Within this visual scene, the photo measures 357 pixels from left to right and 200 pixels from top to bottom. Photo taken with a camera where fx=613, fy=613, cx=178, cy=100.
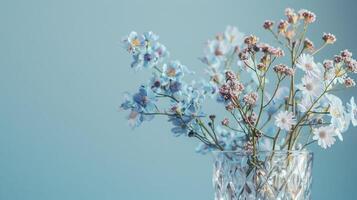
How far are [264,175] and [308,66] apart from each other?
193mm

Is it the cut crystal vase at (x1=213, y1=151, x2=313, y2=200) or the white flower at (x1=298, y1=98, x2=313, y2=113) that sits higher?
the white flower at (x1=298, y1=98, x2=313, y2=113)

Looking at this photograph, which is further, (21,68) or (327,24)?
(327,24)

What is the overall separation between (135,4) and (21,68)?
337mm

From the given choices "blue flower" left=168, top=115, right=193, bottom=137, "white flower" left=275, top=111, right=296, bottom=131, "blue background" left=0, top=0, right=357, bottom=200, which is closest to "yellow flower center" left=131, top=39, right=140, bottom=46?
"blue flower" left=168, top=115, right=193, bottom=137

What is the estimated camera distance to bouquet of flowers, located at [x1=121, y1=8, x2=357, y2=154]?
957 mm

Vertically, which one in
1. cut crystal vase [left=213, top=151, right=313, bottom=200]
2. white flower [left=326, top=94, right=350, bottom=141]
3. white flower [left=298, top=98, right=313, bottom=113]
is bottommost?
cut crystal vase [left=213, top=151, right=313, bottom=200]

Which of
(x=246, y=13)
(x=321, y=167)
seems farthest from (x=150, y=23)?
(x=321, y=167)

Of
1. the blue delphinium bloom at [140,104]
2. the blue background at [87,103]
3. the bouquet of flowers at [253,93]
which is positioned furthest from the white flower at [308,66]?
the blue background at [87,103]

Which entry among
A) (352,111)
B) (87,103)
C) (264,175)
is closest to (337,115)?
(352,111)

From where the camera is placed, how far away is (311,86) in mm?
958

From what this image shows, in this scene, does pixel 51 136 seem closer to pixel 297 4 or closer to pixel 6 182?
pixel 6 182

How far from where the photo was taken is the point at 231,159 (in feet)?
3.37

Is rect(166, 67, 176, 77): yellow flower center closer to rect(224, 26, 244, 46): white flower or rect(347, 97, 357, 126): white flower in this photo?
rect(224, 26, 244, 46): white flower

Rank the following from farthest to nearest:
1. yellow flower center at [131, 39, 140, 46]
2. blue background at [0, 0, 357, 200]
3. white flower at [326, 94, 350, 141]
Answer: blue background at [0, 0, 357, 200] → yellow flower center at [131, 39, 140, 46] → white flower at [326, 94, 350, 141]
